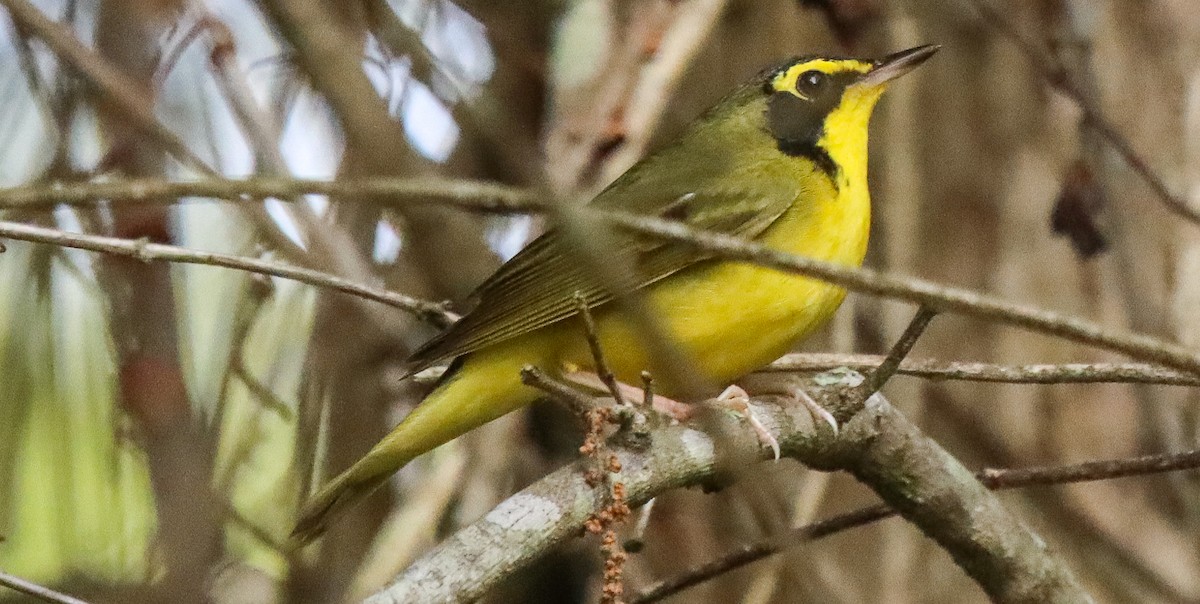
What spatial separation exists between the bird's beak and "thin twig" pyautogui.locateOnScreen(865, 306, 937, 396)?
57.6 inches

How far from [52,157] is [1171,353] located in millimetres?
2706

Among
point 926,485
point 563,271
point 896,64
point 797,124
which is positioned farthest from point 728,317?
point 896,64

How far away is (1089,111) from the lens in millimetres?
3645

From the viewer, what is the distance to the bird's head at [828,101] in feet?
11.4

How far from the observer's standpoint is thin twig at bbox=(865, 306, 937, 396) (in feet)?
5.77

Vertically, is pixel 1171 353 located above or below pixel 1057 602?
below

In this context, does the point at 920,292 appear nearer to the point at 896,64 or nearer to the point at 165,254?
the point at 165,254

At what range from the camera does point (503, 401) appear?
9.71 feet

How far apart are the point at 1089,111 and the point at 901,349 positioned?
2047mm

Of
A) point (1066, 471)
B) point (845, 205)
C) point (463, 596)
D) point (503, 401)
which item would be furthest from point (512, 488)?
point (463, 596)

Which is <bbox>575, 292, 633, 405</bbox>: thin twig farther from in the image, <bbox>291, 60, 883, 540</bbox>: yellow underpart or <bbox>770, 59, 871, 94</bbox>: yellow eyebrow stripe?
<bbox>770, 59, 871, 94</bbox>: yellow eyebrow stripe

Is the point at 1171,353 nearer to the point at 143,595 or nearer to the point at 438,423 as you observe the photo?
the point at 438,423

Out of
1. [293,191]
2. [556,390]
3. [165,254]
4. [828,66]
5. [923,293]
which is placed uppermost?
[828,66]

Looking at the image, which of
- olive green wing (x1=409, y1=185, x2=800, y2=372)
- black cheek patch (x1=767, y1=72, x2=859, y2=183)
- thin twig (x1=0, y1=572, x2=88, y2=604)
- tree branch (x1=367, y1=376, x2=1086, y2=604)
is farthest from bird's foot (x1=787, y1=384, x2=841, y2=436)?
thin twig (x1=0, y1=572, x2=88, y2=604)
